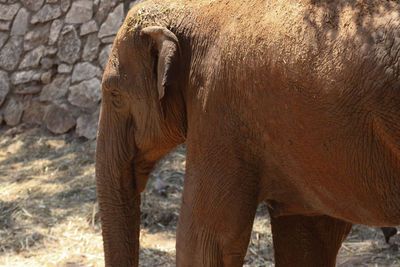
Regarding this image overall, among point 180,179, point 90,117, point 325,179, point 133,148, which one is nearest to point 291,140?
point 325,179

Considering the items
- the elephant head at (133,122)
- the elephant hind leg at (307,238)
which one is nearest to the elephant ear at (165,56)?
the elephant head at (133,122)

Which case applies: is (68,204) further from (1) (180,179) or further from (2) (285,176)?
(2) (285,176)

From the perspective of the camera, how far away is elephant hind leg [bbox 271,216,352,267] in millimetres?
3166

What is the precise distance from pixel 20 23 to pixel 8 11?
27 centimetres

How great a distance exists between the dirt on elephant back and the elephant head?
72.3 inches

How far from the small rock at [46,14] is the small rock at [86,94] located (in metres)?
0.95

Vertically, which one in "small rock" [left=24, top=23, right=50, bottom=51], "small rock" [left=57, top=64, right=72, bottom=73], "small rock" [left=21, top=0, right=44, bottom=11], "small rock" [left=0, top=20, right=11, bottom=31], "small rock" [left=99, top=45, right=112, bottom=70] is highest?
"small rock" [left=21, top=0, right=44, bottom=11]

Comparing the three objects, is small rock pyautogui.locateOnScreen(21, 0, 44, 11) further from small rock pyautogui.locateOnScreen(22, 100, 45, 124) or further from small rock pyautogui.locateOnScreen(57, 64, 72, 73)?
small rock pyautogui.locateOnScreen(22, 100, 45, 124)

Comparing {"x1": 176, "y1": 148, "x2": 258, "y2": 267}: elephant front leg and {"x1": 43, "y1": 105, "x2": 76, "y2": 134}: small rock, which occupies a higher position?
{"x1": 43, "y1": 105, "x2": 76, "y2": 134}: small rock

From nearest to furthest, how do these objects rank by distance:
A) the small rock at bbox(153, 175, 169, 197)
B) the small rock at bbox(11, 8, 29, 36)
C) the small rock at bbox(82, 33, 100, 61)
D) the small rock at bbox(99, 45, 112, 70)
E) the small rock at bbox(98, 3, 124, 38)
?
the small rock at bbox(153, 175, 169, 197) → the small rock at bbox(98, 3, 124, 38) → the small rock at bbox(99, 45, 112, 70) → the small rock at bbox(82, 33, 100, 61) → the small rock at bbox(11, 8, 29, 36)

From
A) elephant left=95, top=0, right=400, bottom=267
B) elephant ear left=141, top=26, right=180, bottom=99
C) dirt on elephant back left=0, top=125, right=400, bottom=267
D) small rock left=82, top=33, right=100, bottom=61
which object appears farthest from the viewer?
small rock left=82, top=33, right=100, bottom=61

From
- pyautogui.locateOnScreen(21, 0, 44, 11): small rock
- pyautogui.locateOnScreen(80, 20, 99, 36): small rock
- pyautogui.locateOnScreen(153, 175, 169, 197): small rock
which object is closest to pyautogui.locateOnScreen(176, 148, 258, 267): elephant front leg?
pyautogui.locateOnScreen(153, 175, 169, 197): small rock

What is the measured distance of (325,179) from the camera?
8.02ft

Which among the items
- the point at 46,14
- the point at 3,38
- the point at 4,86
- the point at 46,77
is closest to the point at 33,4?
the point at 46,14
